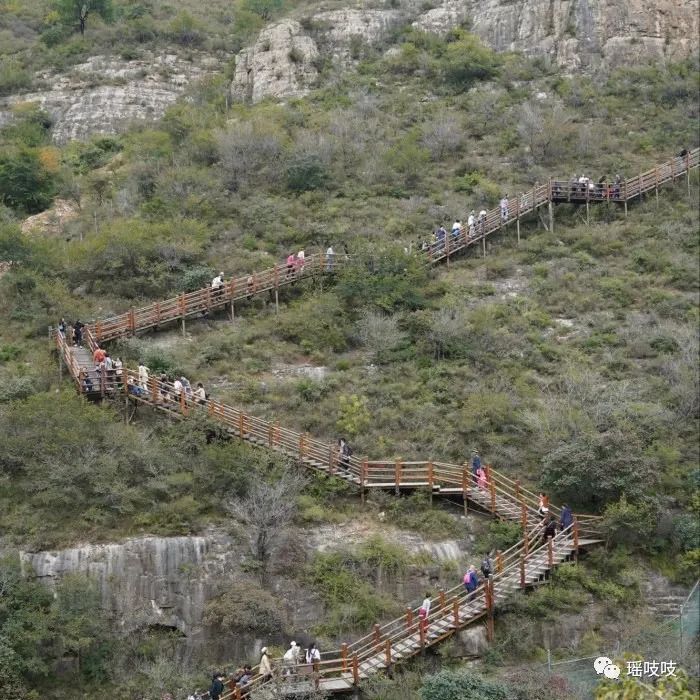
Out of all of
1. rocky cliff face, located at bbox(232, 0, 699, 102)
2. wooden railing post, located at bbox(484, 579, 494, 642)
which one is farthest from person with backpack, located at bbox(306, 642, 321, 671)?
rocky cliff face, located at bbox(232, 0, 699, 102)

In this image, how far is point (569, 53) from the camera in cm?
5891

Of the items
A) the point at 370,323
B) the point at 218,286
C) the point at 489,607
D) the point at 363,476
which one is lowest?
the point at 489,607

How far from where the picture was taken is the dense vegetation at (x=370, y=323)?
2314cm

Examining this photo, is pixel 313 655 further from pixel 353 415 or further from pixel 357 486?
pixel 353 415

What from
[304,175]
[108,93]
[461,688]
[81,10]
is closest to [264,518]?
[461,688]

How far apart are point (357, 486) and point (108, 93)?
44.0 m

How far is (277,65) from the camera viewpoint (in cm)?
6000

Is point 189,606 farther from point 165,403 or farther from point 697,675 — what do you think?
point 697,675

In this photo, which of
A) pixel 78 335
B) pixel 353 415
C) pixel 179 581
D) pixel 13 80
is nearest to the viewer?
pixel 179 581

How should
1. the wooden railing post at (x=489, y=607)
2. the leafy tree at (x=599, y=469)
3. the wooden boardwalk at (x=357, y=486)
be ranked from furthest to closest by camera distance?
1. the leafy tree at (x=599, y=469)
2. the wooden railing post at (x=489, y=607)
3. the wooden boardwalk at (x=357, y=486)

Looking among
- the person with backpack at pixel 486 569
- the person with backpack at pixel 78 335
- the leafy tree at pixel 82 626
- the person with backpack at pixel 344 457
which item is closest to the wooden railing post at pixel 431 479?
the person with backpack at pixel 344 457

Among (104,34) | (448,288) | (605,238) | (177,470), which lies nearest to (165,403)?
(177,470)

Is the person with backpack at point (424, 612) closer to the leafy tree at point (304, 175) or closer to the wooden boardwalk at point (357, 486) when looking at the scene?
the wooden boardwalk at point (357, 486)

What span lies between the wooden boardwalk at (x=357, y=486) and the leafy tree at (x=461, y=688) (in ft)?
6.44
